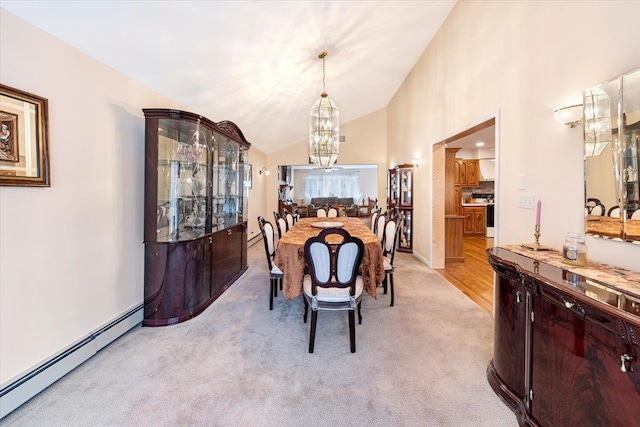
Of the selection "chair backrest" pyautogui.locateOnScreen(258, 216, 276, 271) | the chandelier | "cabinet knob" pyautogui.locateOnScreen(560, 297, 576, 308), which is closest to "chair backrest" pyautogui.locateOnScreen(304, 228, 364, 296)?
"chair backrest" pyautogui.locateOnScreen(258, 216, 276, 271)

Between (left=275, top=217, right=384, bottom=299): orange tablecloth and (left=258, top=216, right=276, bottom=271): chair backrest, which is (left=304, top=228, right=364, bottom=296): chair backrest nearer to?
(left=275, top=217, right=384, bottom=299): orange tablecloth

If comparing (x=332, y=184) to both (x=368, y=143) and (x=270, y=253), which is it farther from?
(x=270, y=253)

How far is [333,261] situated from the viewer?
225 cm

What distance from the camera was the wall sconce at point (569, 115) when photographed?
1831 millimetres

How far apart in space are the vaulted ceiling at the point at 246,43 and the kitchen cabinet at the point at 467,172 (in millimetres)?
3655

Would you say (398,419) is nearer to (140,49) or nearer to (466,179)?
(140,49)

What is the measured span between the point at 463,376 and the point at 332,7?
11.9 ft

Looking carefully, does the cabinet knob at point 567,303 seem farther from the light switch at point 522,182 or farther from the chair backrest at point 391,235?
the chair backrest at point 391,235

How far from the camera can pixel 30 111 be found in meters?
1.70

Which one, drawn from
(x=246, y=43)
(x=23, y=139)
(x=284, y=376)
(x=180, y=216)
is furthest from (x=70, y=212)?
(x=246, y=43)

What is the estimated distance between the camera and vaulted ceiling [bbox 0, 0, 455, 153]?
6.49ft

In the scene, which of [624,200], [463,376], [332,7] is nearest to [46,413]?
[463,376]

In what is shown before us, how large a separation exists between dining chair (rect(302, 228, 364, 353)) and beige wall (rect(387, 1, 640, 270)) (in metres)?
1.50

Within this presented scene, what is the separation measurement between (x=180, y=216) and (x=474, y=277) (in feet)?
13.6
